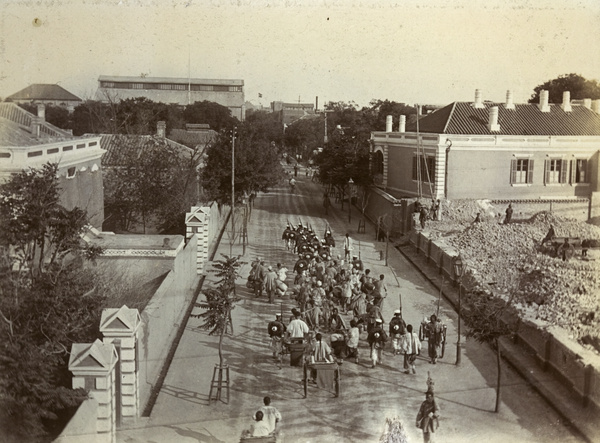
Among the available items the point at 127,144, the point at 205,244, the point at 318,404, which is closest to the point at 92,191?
the point at 205,244

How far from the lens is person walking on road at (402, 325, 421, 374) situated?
15930 mm

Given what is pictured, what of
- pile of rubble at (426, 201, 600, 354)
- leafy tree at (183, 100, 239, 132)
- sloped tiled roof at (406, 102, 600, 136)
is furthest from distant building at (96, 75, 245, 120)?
pile of rubble at (426, 201, 600, 354)

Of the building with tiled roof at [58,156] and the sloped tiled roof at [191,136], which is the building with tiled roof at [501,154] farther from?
the sloped tiled roof at [191,136]

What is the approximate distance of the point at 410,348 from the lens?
628 inches

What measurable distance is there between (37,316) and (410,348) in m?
7.96

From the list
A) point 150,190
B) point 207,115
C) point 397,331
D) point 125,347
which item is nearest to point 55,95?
point 207,115

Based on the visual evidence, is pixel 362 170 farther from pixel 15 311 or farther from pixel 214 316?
pixel 15 311

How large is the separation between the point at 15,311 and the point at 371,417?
7.05m

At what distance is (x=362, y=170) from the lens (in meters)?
43.9

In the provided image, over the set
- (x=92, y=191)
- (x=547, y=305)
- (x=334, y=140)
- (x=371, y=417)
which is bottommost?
(x=371, y=417)

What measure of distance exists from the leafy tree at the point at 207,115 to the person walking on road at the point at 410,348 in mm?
72489

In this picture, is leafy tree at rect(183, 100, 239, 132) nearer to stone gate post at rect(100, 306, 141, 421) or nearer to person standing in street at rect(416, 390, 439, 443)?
stone gate post at rect(100, 306, 141, 421)

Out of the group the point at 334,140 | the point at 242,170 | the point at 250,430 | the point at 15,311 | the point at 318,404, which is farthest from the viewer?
the point at 334,140

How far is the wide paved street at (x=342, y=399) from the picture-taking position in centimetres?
1292
